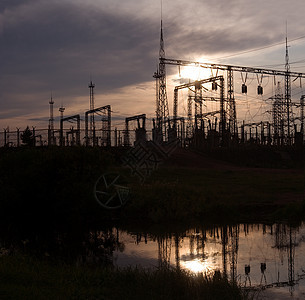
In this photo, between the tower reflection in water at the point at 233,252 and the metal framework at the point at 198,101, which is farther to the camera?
the metal framework at the point at 198,101

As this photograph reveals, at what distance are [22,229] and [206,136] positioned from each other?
44271 millimetres

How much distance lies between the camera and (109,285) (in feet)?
36.6

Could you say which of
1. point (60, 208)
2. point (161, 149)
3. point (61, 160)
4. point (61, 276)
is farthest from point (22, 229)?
point (161, 149)

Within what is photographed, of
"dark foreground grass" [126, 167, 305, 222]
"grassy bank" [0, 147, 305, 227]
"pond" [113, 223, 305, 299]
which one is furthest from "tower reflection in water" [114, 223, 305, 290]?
"grassy bank" [0, 147, 305, 227]

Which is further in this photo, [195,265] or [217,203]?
[217,203]

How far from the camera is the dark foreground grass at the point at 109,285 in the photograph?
9.92 m

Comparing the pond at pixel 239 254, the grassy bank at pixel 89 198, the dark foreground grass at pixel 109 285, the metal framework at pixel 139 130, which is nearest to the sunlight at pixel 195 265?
the pond at pixel 239 254

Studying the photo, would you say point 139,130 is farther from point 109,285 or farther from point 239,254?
point 109,285

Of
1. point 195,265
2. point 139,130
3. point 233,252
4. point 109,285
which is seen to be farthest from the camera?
point 139,130

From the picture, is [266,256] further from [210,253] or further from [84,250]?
[84,250]

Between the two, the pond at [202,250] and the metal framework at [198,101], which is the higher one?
the metal framework at [198,101]

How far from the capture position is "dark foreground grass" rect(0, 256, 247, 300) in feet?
32.6

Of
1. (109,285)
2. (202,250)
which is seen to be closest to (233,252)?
(202,250)

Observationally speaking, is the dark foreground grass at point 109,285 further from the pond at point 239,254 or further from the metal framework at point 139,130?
the metal framework at point 139,130
